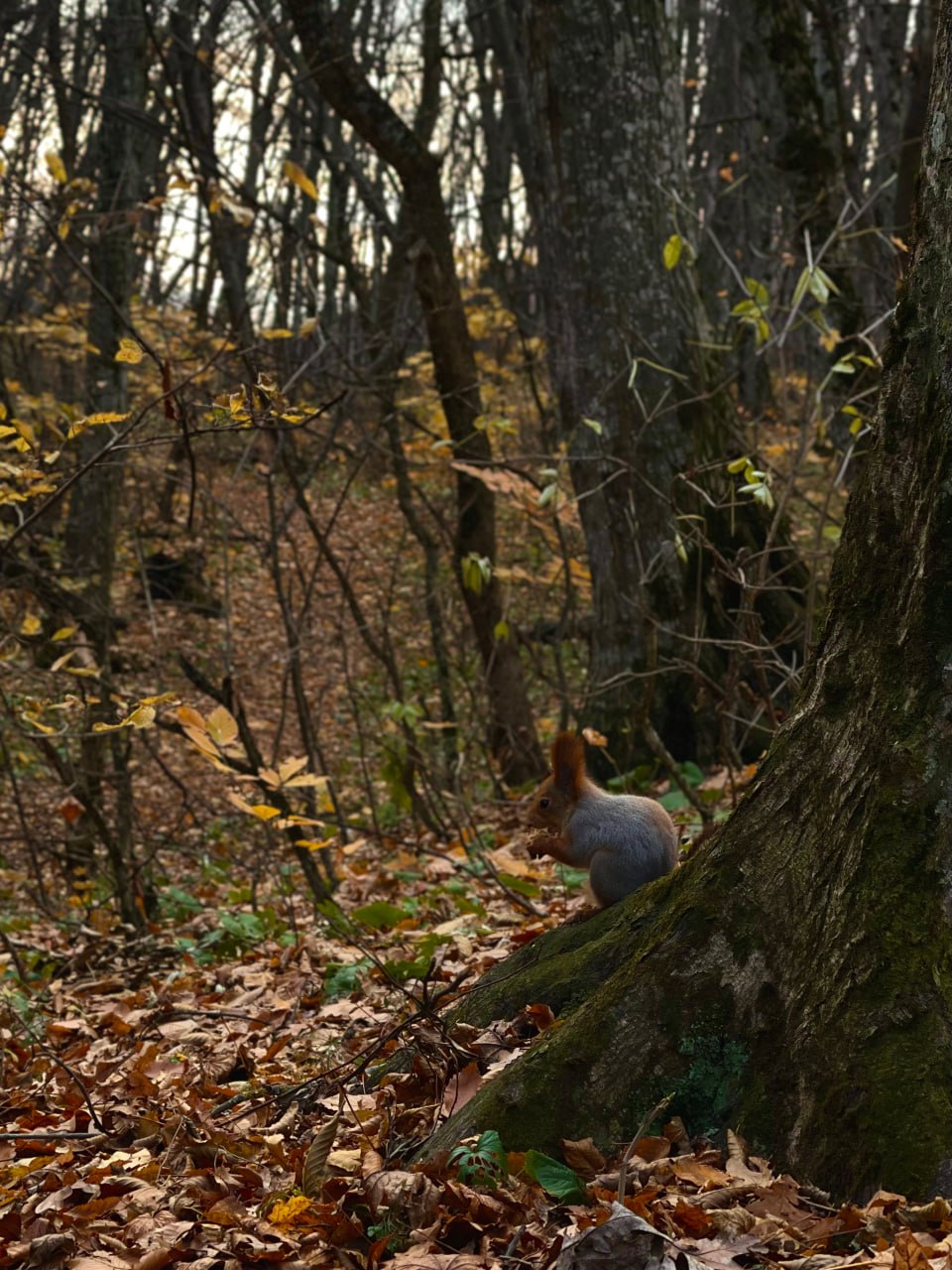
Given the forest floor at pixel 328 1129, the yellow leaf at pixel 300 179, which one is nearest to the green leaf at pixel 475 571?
the forest floor at pixel 328 1129

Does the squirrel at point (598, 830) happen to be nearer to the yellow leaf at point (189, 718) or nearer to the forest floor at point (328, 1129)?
the forest floor at point (328, 1129)

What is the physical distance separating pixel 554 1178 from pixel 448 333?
7.35 meters

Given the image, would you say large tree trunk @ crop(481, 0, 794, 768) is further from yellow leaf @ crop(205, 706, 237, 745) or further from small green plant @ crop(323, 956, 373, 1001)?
yellow leaf @ crop(205, 706, 237, 745)

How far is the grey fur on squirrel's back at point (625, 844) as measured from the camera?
3650 mm

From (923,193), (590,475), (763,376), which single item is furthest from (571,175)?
(763,376)

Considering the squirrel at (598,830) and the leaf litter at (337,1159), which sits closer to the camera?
the leaf litter at (337,1159)

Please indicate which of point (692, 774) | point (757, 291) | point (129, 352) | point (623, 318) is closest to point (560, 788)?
point (129, 352)

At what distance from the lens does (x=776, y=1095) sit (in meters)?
2.72

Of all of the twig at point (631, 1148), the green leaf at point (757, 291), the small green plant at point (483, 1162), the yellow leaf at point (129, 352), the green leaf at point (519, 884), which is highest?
the green leaf at point (757, 291)

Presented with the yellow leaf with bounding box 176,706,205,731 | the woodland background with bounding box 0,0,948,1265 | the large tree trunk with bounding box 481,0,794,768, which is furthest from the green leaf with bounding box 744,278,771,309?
the yellow leaf with bounding box 176,706,205,731

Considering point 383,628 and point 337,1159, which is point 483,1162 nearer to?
point 337,1159

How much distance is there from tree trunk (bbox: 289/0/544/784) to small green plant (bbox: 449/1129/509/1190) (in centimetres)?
548

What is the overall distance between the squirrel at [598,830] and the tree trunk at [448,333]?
425cm

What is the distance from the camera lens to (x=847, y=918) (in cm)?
268
